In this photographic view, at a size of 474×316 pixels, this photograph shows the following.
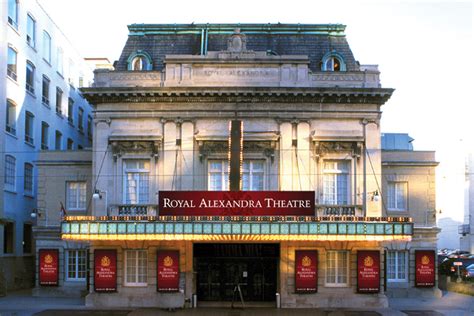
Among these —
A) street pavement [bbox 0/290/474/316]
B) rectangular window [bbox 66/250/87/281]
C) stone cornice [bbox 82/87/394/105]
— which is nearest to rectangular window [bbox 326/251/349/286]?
street pavement [bbox 0/290/474/316]

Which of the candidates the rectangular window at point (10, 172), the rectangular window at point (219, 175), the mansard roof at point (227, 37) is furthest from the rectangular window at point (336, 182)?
the rectangular window at point (10, 172)

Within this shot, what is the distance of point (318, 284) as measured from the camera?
31031 mm

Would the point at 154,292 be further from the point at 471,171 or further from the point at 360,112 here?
the point at 471,171

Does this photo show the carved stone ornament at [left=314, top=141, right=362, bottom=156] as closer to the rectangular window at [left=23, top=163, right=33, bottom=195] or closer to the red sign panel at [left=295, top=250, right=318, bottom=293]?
the red sign panel at [left=295, top=250, right=318, bottom=293]

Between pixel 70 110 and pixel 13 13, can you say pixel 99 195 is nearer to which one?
pixel 13 13

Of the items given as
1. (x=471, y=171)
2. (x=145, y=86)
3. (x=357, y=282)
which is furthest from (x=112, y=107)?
(x=471, y=171)

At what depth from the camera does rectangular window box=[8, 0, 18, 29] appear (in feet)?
128

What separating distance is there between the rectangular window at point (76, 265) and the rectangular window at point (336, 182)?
13516mm

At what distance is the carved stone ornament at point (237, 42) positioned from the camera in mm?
32406

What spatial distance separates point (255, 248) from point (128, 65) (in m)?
11.5

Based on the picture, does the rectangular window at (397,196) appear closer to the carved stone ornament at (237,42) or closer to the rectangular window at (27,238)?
the carved stone ornament at (237,42)

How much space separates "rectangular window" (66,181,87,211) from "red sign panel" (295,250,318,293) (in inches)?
474

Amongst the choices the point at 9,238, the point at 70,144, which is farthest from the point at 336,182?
the point at 70,144

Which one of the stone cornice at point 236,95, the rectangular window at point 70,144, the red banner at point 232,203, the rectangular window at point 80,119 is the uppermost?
the rectangular window at point 80,119
